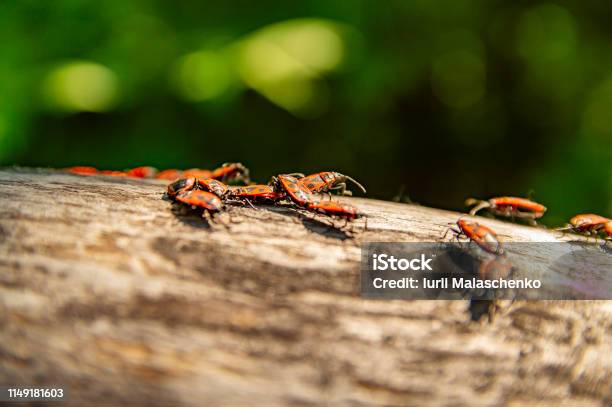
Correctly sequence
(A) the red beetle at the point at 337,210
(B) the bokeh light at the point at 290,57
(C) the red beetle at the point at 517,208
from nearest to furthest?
(A) the red beetle at the point at 337,210, (C) the red beetle at the point at 517,208, (B) the bokeh light at the point at 290,57

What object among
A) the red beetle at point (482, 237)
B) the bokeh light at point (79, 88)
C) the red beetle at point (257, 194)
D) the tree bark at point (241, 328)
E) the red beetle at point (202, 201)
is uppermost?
the bokeh light at point (79, 88)

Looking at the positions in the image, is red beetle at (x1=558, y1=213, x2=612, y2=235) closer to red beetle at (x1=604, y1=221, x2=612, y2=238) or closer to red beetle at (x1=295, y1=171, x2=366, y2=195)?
red beetle at (x1=604, y1=221, x2=612, y2=238)

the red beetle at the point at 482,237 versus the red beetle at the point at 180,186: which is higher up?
the red beetle at the point at 180,186

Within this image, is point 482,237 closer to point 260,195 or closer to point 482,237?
point 482,237

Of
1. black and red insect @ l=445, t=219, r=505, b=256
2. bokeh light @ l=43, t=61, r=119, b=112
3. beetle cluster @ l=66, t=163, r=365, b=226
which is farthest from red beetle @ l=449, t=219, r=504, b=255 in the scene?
bokeh light @ l=43, t=61, r=119, b=112

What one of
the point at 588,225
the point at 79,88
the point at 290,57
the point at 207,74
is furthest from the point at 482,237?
the point at 79,88

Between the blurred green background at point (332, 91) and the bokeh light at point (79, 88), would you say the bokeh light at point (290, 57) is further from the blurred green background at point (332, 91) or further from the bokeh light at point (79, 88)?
the bokeh light at point (79, 88)

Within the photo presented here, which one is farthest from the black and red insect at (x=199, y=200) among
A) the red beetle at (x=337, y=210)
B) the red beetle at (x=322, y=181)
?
the red beetle at (x=322, y=181)

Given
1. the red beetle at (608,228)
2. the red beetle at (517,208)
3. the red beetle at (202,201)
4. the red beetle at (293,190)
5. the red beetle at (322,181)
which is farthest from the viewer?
the red beetle at (517,208)
